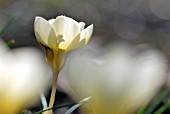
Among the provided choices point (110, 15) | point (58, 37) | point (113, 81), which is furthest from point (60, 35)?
point (110, 15)

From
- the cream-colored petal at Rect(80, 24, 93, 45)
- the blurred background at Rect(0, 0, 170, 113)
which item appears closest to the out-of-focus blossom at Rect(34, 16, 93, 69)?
the cream-colored petal at Rect(80, 24, 93, 45)

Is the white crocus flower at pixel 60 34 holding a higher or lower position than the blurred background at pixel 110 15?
lower

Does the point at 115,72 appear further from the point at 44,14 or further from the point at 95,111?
the point at 44,14

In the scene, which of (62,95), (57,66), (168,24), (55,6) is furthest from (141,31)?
(57,66)

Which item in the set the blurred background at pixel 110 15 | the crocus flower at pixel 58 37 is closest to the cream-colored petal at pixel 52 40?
the crocus flower at pixel 58 37

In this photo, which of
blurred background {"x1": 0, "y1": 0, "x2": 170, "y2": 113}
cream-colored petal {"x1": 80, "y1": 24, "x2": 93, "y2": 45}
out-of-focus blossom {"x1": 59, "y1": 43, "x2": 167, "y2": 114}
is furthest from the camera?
blurred background {"x1": 0, "y1": 0, "x2": 170, "y2": 113}

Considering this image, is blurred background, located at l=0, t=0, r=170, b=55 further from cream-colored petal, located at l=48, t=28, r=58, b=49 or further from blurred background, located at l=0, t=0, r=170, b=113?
cream-colored petal, located at l=48, t=28, r=58, b=49

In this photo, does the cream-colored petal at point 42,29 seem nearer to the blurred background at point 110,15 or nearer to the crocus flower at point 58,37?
the crocus flower at point 58,37
